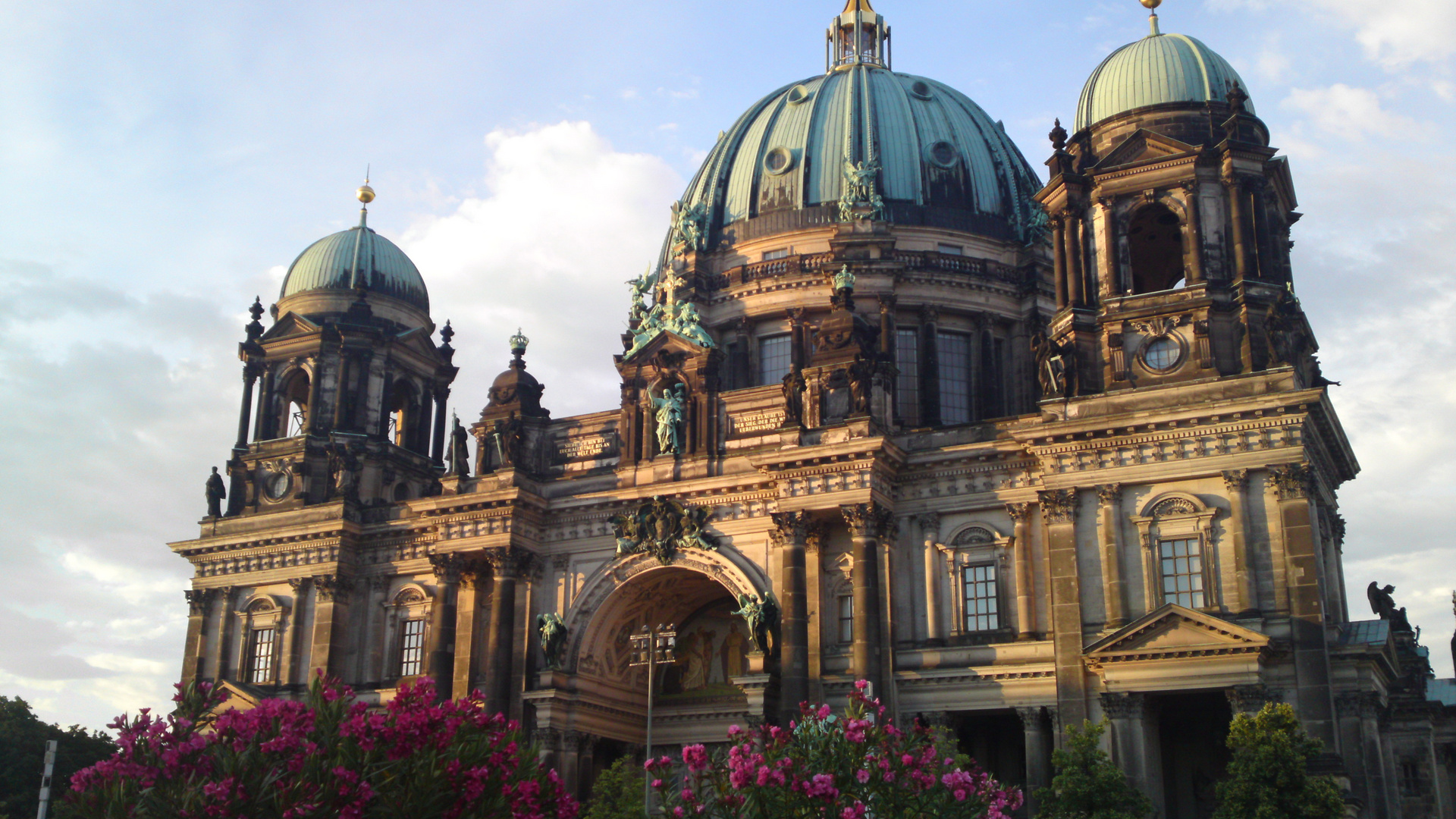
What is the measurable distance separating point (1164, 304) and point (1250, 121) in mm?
7554

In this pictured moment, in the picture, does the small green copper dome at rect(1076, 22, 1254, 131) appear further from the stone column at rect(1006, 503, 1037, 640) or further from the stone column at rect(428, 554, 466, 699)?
the stone column at rect(428, 554, 466, 699)

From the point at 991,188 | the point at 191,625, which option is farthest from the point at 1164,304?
the point at 191,625

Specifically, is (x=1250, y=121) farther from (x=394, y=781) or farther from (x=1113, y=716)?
(x=394, y=781)

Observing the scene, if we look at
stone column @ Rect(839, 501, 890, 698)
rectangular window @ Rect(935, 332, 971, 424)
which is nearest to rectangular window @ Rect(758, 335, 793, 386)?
rectangular window @ Rect(935, 332, 971, 424)

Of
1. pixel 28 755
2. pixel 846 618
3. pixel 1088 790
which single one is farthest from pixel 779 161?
pixel 28 755

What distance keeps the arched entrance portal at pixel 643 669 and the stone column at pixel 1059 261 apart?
13.8 meters

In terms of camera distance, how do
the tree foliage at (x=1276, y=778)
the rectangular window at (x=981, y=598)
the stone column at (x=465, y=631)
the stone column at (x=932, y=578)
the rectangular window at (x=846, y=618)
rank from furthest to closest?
the stone column at (x=465, y=631)
the rectangular window at (x=846, y=618)
the stone column at (x=932, y=578)
the rectangular window at (x=981, y=598)
the tree foliage at (x=1276, y=778)

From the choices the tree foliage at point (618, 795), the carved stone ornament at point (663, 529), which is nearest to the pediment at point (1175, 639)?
the tree foliage at point (618, 795)

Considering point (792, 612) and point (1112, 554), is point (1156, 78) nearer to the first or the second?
point (1112, 554)

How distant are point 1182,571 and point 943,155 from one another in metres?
27.4

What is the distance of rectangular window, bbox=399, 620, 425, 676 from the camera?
174ft

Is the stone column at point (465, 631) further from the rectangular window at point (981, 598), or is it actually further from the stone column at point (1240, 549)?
the stone column at point (1240, 549)

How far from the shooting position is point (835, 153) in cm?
6222

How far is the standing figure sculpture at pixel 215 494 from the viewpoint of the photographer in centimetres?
5816
